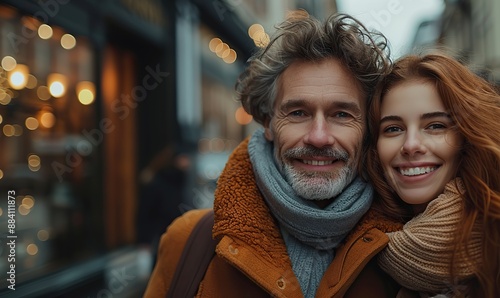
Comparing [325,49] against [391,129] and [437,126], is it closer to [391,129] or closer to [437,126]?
[391,129]

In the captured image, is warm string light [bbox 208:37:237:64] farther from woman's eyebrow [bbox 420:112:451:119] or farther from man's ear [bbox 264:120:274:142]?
woman's eyebrow [bbox 420:112:451:119]

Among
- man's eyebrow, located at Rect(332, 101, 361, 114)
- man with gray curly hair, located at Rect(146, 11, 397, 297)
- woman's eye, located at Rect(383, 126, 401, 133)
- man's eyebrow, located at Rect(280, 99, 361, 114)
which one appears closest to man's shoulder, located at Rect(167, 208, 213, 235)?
man with gray curly hair, located at Rect(146, 11, 397, 297)

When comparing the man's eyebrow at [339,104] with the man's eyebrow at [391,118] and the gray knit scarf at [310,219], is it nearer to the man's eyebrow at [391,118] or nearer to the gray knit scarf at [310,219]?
the man's eyebrow at [391,118]

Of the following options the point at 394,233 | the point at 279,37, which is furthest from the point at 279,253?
the point at 279,37

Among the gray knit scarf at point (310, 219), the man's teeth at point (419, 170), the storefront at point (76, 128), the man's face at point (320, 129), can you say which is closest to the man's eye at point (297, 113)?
the man's face at point (320, 129)

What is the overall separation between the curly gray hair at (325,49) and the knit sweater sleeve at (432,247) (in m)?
0.55

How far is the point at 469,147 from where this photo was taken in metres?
1.62

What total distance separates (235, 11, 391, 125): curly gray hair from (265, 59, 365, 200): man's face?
0.04 metres

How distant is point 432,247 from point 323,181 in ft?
1.52

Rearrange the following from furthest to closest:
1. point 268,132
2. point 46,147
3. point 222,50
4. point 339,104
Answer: point 222,50, point 46,147, point 268,132, point 339,104

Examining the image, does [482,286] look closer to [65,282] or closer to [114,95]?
[65,282]

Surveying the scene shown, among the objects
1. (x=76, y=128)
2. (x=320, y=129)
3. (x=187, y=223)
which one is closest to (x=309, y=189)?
(x=320, y=129)

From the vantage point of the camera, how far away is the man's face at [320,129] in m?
1.85

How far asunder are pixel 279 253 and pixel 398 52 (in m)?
0.92
